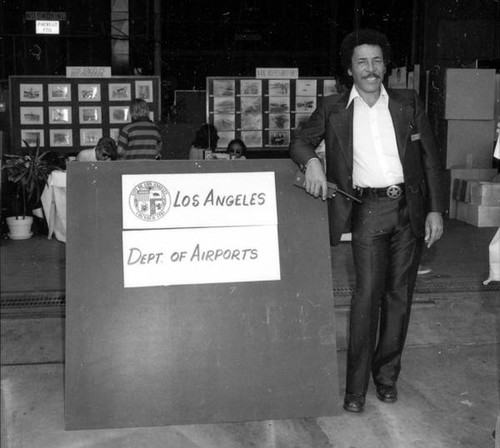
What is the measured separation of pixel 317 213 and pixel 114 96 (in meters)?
8.72

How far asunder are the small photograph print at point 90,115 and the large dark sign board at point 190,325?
867cm

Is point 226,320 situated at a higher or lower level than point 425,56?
lower

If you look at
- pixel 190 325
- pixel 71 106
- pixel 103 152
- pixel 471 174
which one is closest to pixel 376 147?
pixel 190 325

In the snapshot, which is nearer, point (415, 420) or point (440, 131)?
point (415, 420)

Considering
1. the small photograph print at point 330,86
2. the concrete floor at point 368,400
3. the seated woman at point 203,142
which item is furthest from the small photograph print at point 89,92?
the concrete floor at point 368,400

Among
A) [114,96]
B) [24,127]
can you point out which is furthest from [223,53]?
[24,127]

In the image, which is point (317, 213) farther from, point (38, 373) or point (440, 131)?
point (440, 131)

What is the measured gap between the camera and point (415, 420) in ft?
12.3

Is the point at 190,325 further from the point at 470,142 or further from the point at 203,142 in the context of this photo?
the point at 470,142

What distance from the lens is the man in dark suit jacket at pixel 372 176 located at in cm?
378

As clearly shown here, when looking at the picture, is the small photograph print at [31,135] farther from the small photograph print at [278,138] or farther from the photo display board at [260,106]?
the small photograph print at [278,138]

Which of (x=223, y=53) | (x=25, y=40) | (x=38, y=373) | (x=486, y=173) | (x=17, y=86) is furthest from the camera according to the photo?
(x=223, y=53)

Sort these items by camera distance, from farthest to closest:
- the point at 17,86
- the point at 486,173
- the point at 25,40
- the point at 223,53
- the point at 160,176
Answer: the point at 223,53, the point at 25,40, the point at 17,86, the point at 486,173, the point at 160,176

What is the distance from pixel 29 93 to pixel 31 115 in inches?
13.0
